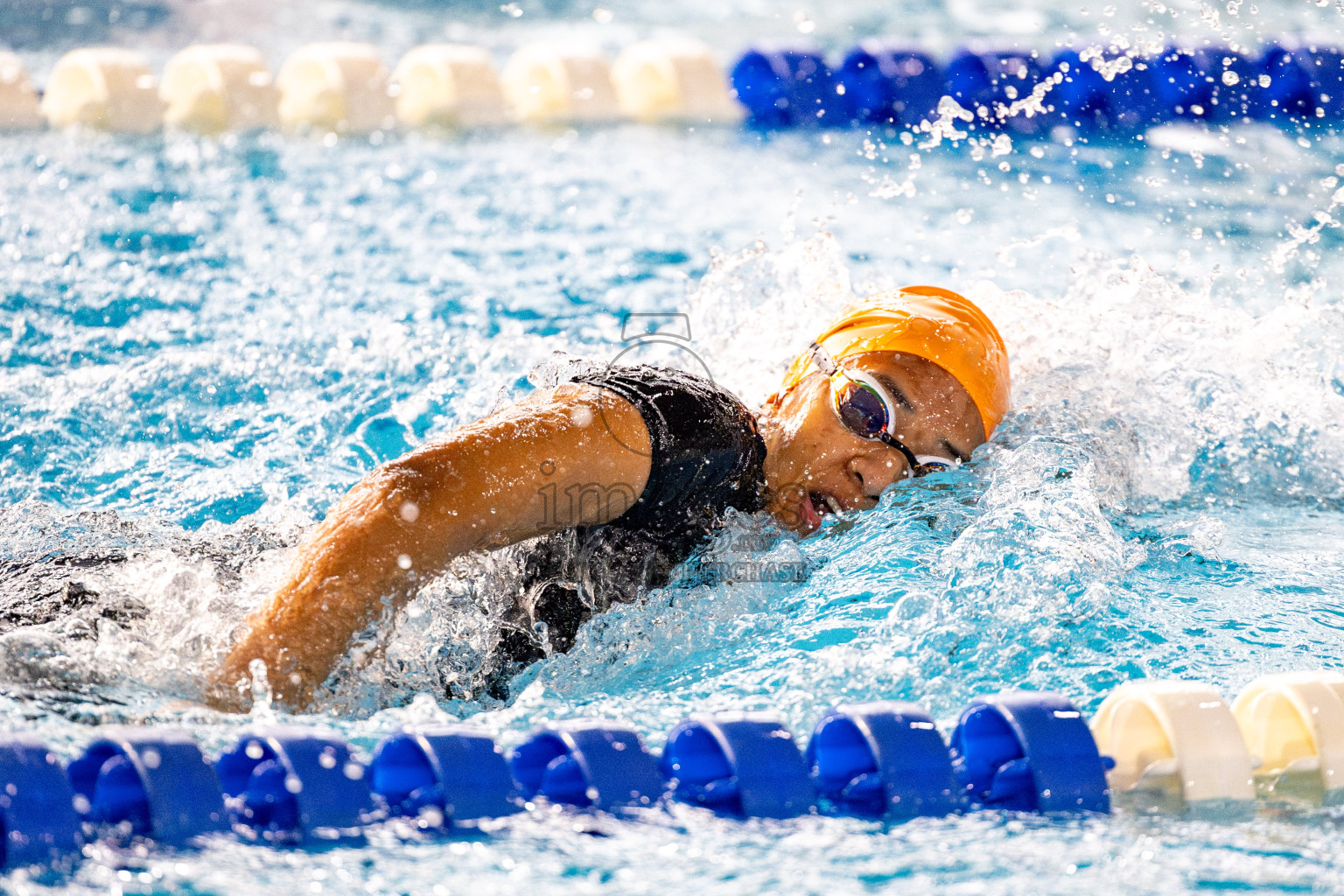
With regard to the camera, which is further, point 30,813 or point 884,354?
point 884,354

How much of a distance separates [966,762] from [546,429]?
0.71 m

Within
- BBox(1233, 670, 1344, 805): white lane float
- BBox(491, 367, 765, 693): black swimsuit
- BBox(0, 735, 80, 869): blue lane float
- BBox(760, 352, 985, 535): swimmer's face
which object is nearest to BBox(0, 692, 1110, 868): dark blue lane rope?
BBox(0, 735, 80, 869): blue lane float

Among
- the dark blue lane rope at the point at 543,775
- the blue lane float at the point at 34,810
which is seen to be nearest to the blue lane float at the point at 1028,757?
the dark blue lane rope at the point at 543,775

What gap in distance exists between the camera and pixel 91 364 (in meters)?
3.54

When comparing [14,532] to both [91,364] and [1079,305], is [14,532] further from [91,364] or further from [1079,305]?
[1079,305]

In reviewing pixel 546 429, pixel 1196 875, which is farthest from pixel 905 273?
pixel 1196 875

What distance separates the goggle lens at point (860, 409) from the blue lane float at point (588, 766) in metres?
0.88

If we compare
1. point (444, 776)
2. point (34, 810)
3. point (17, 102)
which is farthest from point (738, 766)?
point (17, 102)

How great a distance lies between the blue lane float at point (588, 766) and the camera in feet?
4.68

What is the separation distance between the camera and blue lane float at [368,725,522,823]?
4.58 feet

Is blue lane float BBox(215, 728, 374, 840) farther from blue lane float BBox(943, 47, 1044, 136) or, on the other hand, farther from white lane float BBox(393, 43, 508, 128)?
blue lane float BBox(943, 47, 1044, 136)

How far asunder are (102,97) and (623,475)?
5.25 meters

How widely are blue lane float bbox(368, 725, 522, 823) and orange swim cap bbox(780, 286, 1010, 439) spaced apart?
3.57 feet

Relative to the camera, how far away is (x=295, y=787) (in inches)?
53.3
